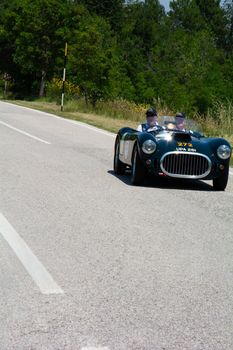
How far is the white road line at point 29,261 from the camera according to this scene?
4668 millimetres

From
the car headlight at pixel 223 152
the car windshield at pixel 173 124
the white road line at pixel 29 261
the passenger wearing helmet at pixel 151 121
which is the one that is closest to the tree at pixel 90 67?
the car windshield at pixel 173 124

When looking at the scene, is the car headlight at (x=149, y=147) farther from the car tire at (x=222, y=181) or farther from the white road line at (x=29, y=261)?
the white road line at (x=29, y=261)

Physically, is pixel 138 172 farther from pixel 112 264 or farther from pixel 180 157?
pixel 112 264

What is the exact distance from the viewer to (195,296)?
4641 millimetres

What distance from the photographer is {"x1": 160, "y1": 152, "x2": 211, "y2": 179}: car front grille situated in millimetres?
9734

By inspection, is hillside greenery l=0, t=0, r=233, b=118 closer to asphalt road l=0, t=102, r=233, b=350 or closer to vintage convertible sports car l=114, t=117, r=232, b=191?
vintage convertible sports car l=114, t=117, r=232, b=191

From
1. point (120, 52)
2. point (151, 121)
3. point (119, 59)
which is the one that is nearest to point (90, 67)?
point (151, 121)

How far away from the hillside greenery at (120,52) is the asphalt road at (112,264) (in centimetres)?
1166

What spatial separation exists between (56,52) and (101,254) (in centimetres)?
4495

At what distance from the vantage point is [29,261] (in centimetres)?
532

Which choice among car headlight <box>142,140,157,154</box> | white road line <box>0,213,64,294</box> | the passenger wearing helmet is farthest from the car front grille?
white road line <box>0,213,64,294</box>

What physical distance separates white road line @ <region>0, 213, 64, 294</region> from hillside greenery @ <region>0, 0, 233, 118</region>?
1436 centimetres

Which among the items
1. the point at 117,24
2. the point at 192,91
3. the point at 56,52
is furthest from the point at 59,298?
the point at 117,24

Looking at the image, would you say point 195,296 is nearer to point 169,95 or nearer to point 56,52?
point 56,52
